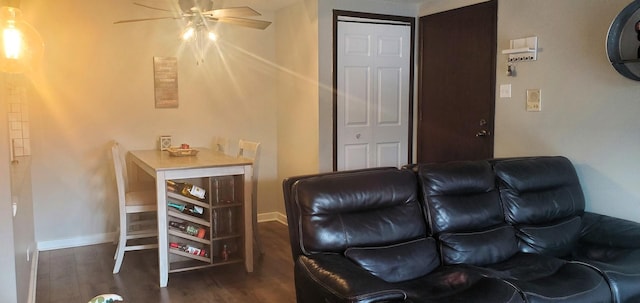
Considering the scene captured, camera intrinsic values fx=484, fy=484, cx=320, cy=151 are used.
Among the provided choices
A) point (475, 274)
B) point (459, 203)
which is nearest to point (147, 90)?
point (459, 203)

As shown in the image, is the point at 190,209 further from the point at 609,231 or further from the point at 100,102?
the point at 609,231

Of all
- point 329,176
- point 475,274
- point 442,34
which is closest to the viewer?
point 475,274

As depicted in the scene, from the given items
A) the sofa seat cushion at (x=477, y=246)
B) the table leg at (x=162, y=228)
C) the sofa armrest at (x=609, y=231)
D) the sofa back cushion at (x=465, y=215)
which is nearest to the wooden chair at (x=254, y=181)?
the table leg at (x=162, y=228)

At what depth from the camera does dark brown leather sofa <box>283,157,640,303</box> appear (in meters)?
2.27

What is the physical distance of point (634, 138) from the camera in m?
3.09

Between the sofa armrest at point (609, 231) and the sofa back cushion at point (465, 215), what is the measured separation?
0.55 metres

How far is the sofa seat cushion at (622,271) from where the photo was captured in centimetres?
245

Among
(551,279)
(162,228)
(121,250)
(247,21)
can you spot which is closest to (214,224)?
(162,228)

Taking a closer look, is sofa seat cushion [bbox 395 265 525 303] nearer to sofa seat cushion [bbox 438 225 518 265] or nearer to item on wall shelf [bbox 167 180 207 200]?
sofa seat cushion [bbox 438 225 518 265]

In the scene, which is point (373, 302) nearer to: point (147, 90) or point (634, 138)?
point (634, 138)

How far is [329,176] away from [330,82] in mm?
2135

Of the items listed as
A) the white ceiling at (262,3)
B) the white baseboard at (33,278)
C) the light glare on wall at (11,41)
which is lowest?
the white baseboard at (33,278)

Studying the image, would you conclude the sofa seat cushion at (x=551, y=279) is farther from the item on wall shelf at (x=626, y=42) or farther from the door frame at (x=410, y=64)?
the door frame at (x=410, y=64)

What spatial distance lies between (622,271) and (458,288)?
91 cm
